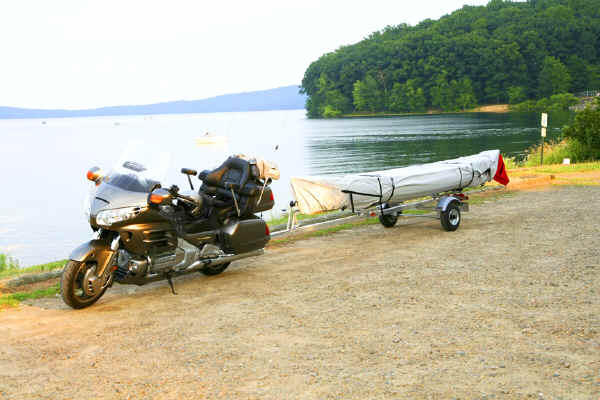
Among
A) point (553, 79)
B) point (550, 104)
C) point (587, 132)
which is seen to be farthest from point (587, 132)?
point (553, 79)

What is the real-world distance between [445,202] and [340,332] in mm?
5721

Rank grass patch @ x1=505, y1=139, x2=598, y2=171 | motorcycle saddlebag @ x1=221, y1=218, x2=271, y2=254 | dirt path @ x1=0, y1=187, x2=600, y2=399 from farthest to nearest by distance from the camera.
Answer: grass patch @ x1=505, y1=139, x2=598, y2=171 < motorcycle saddlebag @ x1=221, y1=218, x2=271, y2=254 < dirt path @ x1=0, y1=187, x2=600, y2=399

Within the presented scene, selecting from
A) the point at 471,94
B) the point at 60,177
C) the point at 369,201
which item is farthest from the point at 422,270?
the point at 471,94

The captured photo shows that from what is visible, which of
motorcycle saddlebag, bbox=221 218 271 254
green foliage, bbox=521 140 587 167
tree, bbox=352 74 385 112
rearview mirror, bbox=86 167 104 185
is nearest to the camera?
rearview mirror, bbox=86 167 104 185

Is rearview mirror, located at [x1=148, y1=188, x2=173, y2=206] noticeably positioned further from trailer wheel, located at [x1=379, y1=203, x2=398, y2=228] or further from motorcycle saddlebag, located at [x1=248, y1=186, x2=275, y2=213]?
trailer wheel, located at [x1=379, y1=203, x2=398, y2=228]

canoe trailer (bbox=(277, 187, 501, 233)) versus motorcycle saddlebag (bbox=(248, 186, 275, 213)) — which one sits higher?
motorcycle saddlebag (bbox=(248, 186, 275, 213))

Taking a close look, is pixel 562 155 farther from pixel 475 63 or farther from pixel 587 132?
pixel 475 63

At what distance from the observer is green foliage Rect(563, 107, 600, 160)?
26.4m

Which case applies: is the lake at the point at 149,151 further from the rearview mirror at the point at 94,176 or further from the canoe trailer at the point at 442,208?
the canoe trailer at the point at 442,208

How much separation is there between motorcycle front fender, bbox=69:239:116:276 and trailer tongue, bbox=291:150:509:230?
11.9ft

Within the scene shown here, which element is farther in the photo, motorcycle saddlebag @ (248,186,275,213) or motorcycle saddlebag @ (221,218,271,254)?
motorcycle saddlebag @ (248,186,275,213)

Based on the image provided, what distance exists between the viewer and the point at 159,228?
7.18 meters

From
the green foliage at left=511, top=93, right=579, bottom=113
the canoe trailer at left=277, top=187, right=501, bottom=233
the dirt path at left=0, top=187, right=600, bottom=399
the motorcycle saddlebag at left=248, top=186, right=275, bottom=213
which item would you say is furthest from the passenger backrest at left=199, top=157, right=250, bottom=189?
the green foliage at left=511, top=93, right=579, bottom=113

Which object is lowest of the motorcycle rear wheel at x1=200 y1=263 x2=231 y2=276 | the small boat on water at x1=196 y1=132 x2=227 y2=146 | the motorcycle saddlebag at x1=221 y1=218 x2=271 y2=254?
the small boat on water at x1=196 y1=132 x2=227 y2=146
